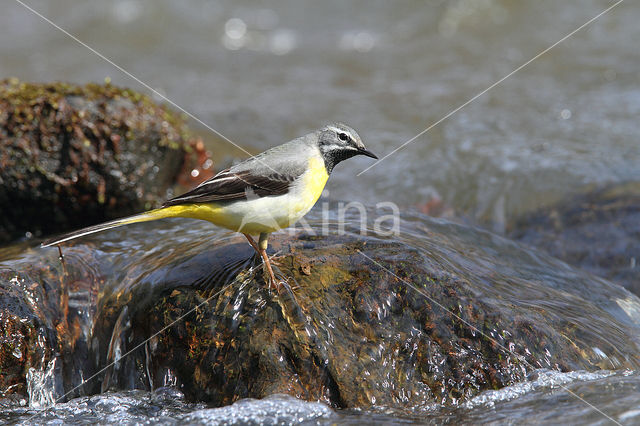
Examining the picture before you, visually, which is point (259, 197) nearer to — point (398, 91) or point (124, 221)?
point (124, 221)

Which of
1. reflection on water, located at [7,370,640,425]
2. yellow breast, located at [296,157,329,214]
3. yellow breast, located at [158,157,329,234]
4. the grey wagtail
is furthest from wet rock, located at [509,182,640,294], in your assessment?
yellow breast, located at [158,157,329,234]

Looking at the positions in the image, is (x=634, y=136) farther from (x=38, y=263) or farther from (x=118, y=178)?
(x=38, y=263)

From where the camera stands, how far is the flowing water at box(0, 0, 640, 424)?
18.1 ft

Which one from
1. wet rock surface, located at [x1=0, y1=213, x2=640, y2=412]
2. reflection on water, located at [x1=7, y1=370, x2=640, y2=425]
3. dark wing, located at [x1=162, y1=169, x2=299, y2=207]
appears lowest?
reflection on water, located at [x1=7, y1=370, x2=640, y2=425]

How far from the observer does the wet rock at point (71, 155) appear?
8.73m

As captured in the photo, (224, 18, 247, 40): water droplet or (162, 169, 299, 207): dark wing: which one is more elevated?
(224, 18, 247, 40): water droplet

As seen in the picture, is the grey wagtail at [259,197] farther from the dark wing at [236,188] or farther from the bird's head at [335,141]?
the bird's head at [335,141]

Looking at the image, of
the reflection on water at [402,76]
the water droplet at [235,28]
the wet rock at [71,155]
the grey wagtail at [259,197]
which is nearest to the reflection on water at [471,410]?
the grey wagtail at [259,197]

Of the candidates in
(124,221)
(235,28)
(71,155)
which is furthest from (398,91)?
(124,221)

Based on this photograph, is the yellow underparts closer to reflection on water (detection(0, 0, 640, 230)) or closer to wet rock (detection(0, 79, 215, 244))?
wet rock (detection(0, 79, 215, 244))

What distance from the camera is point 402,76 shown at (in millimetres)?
16797

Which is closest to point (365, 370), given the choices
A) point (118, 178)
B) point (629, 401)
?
point (629, 401)

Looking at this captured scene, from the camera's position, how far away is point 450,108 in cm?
1457

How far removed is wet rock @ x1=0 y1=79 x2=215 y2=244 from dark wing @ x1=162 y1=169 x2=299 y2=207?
3.58 metres
